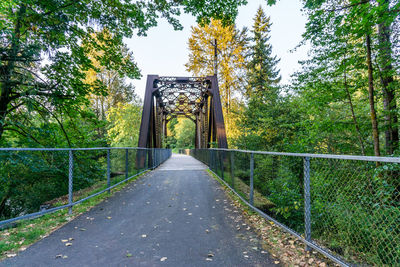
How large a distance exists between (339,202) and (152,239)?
2.32 metres

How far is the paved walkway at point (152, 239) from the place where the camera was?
2160mm

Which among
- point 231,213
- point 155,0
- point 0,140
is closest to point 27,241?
point 231,213

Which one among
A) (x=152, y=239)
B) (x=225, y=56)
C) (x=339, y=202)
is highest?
(x=225, y=56)

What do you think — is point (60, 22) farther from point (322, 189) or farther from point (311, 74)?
point (311, 74)

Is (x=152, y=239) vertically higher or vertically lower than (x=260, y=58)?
lower

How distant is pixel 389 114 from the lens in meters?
5.27

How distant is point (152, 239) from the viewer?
2678mm

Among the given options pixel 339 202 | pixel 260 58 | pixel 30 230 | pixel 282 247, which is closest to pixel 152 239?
pixel 282 247

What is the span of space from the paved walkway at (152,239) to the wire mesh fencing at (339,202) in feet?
2.30

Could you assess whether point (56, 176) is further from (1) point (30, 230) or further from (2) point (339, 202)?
(2) point (339, 202)

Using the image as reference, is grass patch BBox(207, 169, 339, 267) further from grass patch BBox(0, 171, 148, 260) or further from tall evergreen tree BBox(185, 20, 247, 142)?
tall evergreen tree BBox(185, 20, 247, 142)

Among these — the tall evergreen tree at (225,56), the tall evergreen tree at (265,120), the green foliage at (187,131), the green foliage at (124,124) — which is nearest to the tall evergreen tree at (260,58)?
the tall evergreen tree at (225,56)

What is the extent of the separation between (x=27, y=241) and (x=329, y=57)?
7.69 metres

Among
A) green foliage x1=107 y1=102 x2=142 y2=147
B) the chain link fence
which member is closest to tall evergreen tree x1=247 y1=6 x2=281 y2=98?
green foliage x1=107 y1=102 x2=142 y2=147
